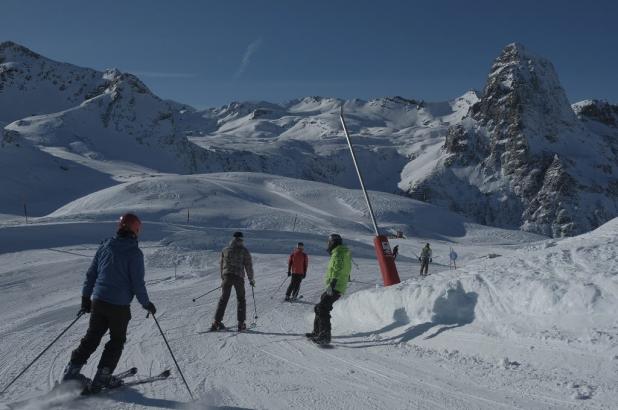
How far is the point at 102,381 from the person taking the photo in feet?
18.4

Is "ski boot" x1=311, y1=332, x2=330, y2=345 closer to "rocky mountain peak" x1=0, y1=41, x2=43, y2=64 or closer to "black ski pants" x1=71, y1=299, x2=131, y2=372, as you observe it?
"black ski pants" x1=71, y1=299, x2=131, y2=372

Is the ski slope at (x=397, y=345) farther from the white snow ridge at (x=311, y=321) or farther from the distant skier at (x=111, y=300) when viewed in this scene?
the distant skier at (x=111, y=300)

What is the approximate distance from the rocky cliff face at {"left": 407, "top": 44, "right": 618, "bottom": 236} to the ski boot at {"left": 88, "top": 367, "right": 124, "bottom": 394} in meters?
158

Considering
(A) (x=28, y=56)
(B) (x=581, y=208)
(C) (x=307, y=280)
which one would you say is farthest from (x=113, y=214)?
(A) (x=28, y=56)

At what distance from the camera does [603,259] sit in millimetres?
7125

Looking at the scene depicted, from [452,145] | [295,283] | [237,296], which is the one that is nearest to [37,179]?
[295,283]

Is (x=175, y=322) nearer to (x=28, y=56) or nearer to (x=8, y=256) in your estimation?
(x=8, y=256)

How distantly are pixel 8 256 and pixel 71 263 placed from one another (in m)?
3.68

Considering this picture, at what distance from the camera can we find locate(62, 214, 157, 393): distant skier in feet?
18.4

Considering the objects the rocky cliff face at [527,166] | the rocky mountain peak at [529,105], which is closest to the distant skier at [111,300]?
the rocky cliff face at [527,166]

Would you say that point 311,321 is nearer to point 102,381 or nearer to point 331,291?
point 331,291

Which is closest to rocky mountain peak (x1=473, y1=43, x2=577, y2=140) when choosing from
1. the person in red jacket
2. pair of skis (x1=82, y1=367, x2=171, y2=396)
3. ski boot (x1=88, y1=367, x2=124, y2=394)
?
the person in red jacket

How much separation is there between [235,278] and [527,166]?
6946 inches

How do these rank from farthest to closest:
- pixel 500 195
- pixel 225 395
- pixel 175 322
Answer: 1. pixel 500 195
2. pixel 175 322
3. pixel 225 395
